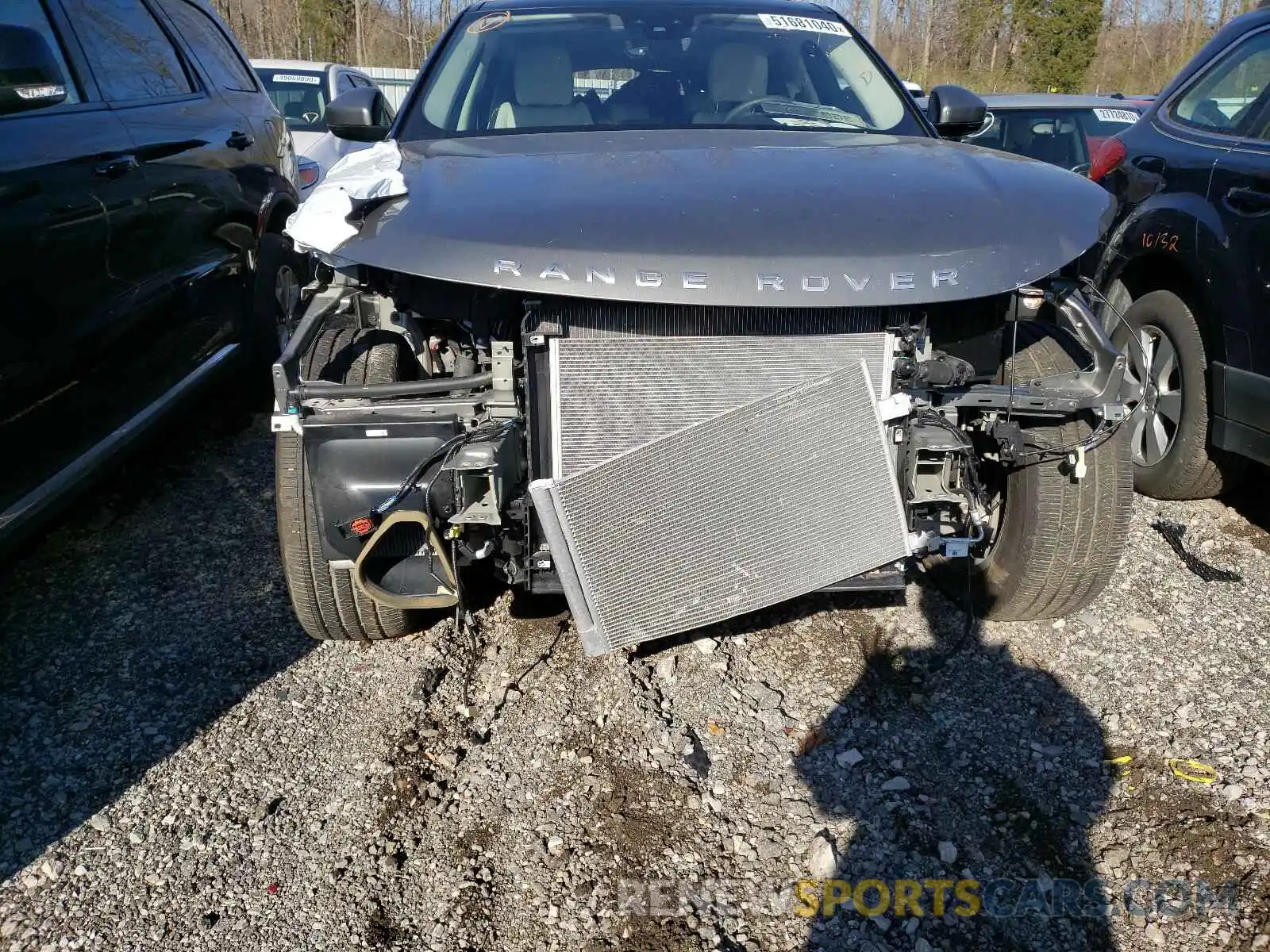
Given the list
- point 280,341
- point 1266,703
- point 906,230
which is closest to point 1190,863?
point 1266,703

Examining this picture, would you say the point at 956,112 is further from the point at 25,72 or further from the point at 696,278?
the point at 25,72

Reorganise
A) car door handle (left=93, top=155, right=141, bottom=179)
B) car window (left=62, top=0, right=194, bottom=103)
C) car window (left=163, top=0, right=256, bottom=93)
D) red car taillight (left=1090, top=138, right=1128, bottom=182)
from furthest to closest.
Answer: car window (left=163, top=0, right=256, bottom=93), red car taillight (left=1090, top=138, right=1128, bottom=182), car window (left=62, top=0, right=194, bottom=103), car door handle (left=93, top=155, right=141, bottom=179)

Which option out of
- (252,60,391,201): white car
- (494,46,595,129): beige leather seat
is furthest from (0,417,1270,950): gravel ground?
(252,60,391,201): white car

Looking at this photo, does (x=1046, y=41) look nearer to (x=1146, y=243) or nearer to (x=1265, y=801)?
(x=1146, y=243)

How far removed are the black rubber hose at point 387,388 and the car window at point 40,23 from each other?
172cm

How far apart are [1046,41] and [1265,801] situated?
29.9m

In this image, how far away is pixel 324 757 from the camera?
2.52 m

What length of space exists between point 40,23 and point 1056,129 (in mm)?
7309

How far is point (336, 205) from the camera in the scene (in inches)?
94.0

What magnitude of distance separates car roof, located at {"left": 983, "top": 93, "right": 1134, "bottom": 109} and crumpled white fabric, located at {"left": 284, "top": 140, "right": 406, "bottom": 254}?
6861 mm

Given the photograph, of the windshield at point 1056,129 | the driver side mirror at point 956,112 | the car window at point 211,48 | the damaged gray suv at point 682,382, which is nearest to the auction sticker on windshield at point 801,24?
the driver side mirror at point 956,112

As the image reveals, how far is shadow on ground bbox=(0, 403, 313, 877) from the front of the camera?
2461mm

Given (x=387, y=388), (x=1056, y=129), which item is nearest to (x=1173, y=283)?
(x=387, y=388)

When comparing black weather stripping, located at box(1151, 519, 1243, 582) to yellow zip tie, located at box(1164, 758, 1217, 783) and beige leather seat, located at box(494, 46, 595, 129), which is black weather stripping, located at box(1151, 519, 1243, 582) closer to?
yellow zip tie, located at box(1164, 758, 1217, 783)
